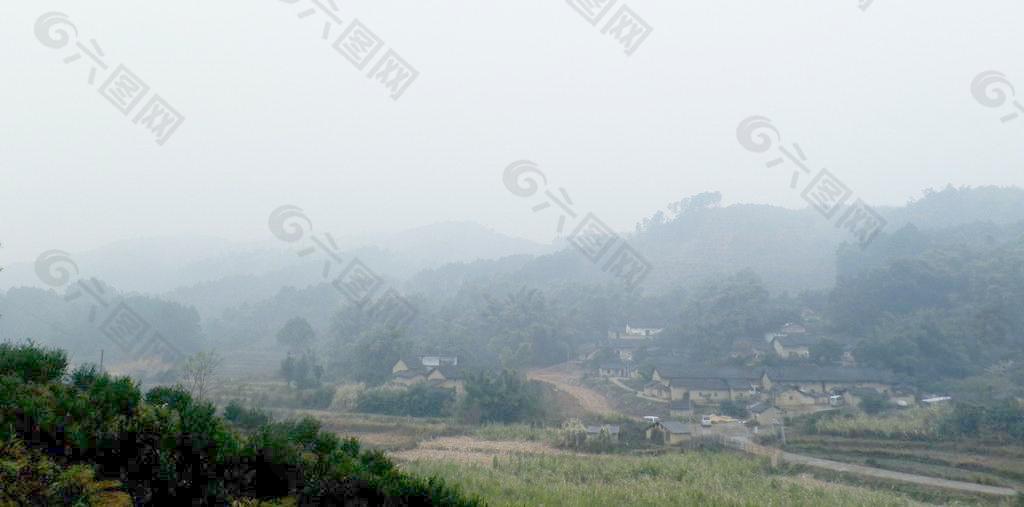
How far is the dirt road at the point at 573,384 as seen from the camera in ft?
96.4

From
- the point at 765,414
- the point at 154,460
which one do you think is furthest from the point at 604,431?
the point at 154,460

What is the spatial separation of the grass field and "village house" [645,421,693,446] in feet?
7.93

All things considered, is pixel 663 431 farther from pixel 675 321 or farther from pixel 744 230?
pixel 744 230

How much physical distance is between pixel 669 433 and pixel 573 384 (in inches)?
572

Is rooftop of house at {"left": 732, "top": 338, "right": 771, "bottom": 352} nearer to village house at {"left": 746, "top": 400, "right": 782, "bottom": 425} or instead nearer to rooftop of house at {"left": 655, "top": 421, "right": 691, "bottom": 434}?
village house at {"left": 746, "top": 400, "right": 782, "bottom": 425}

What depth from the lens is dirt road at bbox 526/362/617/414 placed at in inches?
1156

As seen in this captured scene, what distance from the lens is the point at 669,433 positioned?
2116 centimetres

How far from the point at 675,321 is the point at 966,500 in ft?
109

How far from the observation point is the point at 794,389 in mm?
28234

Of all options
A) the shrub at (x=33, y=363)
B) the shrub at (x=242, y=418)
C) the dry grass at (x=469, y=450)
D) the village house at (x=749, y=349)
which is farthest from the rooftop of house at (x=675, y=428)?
the shrub at (x=33, y=363)

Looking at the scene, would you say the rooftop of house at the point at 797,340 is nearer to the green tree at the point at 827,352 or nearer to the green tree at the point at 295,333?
the green tree at the point at 827,352

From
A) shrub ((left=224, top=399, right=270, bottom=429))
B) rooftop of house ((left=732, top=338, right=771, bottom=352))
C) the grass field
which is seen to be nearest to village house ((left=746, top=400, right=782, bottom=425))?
the grass field

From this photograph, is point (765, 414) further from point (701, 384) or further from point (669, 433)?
point (669, 433)

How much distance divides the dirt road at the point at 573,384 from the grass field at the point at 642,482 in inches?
420
